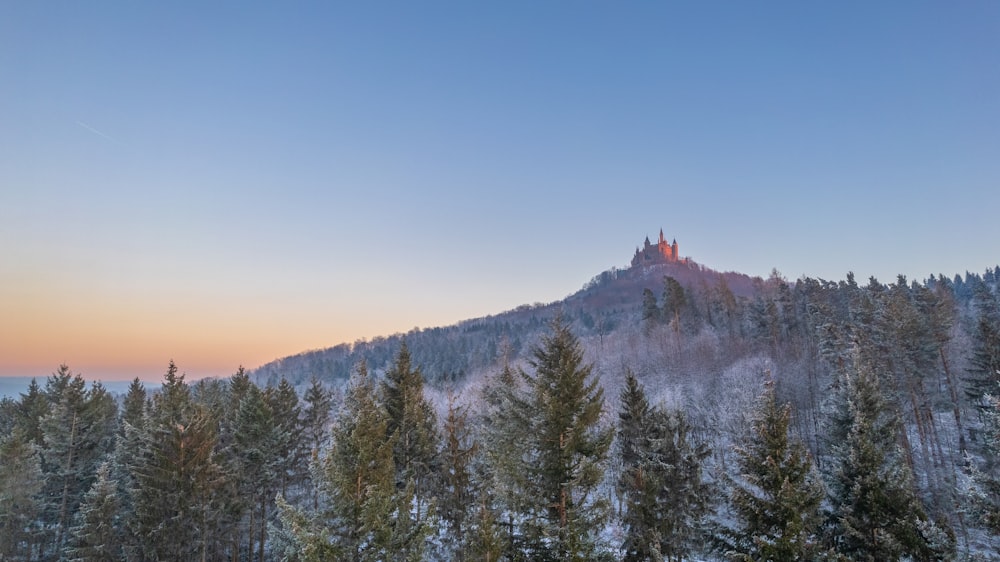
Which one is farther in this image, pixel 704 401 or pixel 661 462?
pixel 704 401

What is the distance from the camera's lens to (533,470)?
53.5 feet

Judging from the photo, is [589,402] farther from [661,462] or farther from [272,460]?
[272,460]

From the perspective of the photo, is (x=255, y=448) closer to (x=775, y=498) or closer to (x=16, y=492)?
(x=16, y=492)

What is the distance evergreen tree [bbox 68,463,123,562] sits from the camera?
25.3 meters

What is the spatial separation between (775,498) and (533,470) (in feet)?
23.5

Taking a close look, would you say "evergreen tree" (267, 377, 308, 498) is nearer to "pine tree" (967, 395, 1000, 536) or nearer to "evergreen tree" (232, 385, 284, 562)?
"evergreen tree" (232, 385, 284, 562)

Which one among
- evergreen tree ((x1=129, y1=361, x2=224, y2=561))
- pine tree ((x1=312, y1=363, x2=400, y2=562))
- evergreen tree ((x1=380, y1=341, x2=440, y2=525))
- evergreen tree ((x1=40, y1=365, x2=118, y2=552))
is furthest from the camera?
evergreen tree ((x1=40, y1=365, x2=118, y2=552))

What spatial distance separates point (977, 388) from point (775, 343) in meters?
30.8

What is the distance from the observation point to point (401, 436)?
2775 cm

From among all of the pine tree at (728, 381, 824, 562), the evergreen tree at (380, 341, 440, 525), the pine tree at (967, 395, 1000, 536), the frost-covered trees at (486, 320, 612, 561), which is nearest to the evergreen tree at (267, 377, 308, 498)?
the evergreen tree at (380, 341, 440, 525)

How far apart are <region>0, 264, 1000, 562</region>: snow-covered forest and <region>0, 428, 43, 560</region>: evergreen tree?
0.41ft

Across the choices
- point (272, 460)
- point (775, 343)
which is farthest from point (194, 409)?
point (775, 343)

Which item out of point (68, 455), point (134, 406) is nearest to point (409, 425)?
point (68, 455)

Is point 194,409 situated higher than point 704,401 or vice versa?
point 194,409
